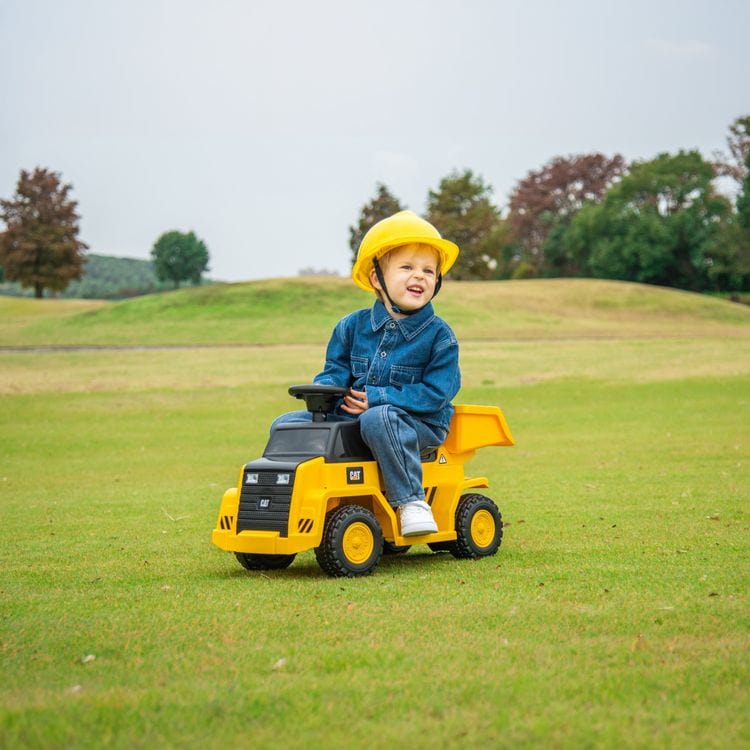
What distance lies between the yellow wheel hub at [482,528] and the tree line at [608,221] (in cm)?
8079

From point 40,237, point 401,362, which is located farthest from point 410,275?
point 40,237

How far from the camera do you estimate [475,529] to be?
310 inches

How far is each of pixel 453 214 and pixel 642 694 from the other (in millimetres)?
111479

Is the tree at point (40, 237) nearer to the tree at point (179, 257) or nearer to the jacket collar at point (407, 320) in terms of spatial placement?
the tree at point (179, 257)

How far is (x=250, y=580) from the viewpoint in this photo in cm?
703

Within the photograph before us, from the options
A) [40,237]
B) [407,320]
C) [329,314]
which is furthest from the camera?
[40,237]

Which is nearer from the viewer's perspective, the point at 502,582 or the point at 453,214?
the point at 502,582

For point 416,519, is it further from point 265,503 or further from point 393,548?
point 265,503

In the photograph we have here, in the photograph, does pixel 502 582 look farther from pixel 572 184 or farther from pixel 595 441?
pixel 572 184

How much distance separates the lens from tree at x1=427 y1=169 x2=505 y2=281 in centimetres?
10881

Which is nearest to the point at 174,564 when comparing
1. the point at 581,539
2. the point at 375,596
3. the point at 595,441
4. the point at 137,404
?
the point at 375,596

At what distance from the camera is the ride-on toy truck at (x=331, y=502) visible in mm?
6926

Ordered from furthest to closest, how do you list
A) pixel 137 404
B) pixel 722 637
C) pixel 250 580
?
1. pixel 137 404
2. pixel 250 580
3. pixel 722 637

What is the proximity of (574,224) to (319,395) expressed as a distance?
95646mm
